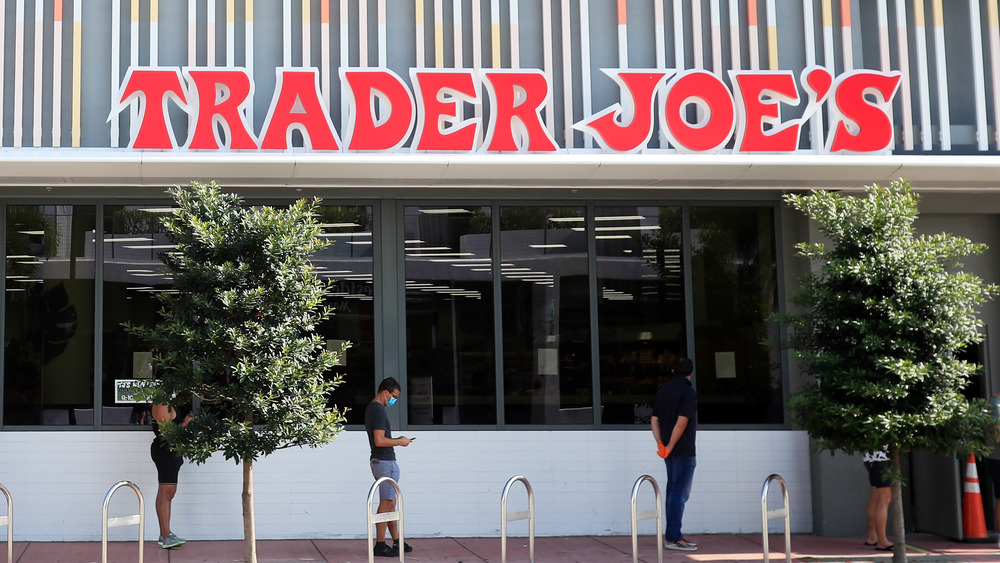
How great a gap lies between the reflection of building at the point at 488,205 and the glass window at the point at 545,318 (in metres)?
0.03

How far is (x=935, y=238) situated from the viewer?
8.92m

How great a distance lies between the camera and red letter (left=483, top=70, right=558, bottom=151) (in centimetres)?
1074

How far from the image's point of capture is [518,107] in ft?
35.4

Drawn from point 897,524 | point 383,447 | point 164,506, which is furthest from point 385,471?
point 897,524

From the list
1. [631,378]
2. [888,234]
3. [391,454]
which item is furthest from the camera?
[631,378]

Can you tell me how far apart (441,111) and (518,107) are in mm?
821

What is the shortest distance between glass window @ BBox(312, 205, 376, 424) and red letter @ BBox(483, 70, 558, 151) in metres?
1.88

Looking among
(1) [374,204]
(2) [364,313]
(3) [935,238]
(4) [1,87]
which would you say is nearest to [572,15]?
(1) [374,204]

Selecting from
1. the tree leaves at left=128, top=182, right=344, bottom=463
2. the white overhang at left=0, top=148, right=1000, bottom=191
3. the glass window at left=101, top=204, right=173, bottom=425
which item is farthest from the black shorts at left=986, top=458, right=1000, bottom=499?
the glass window at left=101, top=204, right=173, bottom=425

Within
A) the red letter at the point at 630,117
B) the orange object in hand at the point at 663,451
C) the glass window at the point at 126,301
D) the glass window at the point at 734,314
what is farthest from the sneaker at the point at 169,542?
the red letter at the point at 630,117

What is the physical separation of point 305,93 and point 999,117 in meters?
7.89

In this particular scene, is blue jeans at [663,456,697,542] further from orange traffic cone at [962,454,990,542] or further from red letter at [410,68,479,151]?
red letter at [410,68,479,151]

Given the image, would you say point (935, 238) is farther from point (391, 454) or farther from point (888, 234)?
point (391, 454)

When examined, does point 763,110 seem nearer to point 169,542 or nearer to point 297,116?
point 297,116
